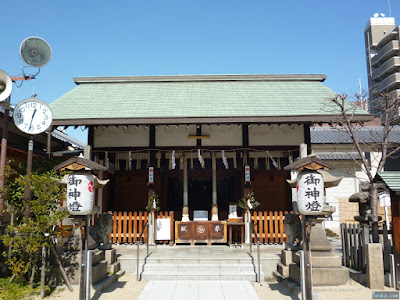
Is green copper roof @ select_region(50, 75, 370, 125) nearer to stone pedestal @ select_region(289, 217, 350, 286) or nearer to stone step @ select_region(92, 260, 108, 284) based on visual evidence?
stone pedestal @ select_region(289, 217, 350, 286)

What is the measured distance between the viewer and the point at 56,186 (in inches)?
303

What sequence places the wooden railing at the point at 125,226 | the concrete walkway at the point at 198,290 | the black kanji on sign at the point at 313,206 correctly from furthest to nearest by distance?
1. the wooden railing at the point at 125,226
2. the concrete walkway at the point at 198,290
3. the black kanji on sign at the point at 313,206

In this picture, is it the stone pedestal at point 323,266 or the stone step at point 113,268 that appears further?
the stone step at point 113,268

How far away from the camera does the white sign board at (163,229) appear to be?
12234 millimetres

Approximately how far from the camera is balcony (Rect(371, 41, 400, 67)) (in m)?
53.4

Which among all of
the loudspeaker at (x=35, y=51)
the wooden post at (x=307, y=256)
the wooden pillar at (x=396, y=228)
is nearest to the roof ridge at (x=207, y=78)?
the loudspeaker at (x=35, y=51)

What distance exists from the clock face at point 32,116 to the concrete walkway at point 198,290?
17.3 ft

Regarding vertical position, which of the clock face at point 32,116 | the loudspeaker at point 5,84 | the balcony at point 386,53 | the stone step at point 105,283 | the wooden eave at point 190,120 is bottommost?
the stone step at point 105,283

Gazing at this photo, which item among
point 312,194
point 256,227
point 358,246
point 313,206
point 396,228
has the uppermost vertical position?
point 312,194

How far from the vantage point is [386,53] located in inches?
2157

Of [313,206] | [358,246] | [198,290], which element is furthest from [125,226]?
[358,246]

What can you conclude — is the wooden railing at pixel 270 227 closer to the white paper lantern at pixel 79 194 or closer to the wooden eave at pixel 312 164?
the wooden eave at pixel 312 164

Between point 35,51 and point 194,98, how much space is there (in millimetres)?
6655

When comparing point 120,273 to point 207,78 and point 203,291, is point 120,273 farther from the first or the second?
point 207,78
